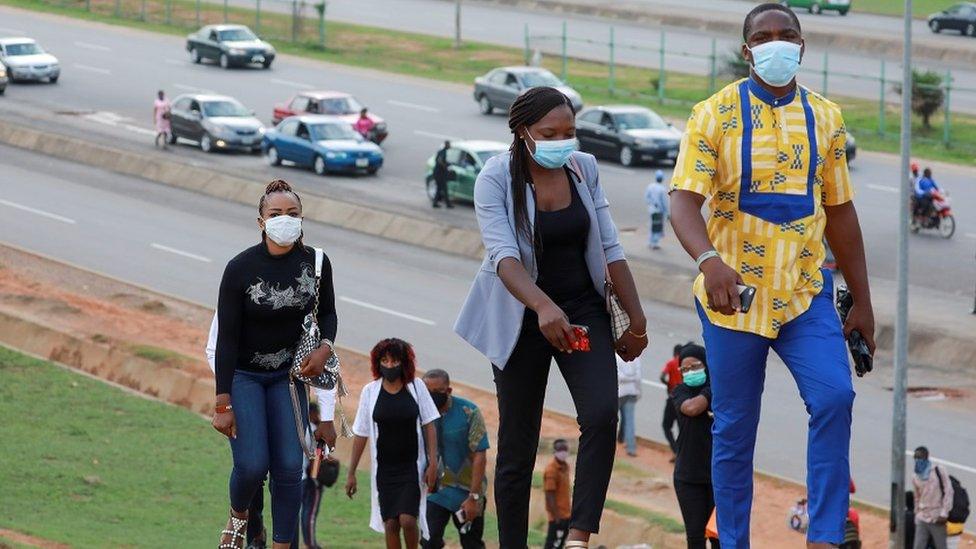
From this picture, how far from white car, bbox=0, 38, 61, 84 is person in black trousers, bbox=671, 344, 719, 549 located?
49.9 metres

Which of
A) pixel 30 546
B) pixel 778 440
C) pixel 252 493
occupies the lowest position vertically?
pixel 778 440

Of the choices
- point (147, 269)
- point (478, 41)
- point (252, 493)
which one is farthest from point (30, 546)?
point (478, 41)

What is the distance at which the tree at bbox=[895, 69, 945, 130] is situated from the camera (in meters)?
47.6

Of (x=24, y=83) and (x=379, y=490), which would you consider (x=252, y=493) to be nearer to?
(x=379, y=490)

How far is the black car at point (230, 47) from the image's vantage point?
61375 millimetres

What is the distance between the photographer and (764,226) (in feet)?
21.9

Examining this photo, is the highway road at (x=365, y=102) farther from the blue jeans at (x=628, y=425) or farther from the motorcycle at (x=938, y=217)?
the blue jeans at (x=628, y=425)

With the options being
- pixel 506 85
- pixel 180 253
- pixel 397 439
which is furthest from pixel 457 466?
pixel 506 85

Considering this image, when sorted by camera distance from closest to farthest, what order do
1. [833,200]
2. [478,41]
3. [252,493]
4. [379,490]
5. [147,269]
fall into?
[833,200] < [252,493] < [379,490] < [147,269] < [478,41]

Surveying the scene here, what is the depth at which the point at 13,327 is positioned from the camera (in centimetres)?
2981

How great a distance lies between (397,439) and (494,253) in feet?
17.5

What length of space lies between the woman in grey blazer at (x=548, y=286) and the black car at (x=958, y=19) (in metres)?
58.3

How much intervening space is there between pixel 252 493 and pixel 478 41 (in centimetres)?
5829

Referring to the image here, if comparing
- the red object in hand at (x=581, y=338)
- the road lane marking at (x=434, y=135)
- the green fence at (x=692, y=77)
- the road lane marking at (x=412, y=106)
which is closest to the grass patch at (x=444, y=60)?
the green fence at (x=692, y=77)
